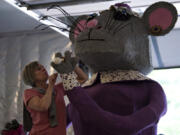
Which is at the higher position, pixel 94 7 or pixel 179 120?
pixel 94 7

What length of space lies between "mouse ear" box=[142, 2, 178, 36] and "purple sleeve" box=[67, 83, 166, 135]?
34 cm

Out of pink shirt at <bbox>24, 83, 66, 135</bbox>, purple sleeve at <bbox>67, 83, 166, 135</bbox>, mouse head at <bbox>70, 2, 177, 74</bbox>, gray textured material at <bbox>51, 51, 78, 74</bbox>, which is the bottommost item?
pink shirt at <bbox>24, 83, 66, 135</bbox>

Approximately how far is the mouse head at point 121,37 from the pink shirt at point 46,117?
0.35 meters

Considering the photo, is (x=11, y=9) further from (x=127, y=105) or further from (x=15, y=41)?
(x=127, y=105)

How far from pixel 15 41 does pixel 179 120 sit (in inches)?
80.4

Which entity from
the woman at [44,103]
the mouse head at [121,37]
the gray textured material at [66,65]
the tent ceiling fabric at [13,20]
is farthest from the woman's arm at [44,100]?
the tent ceiling fabric at [13,20]

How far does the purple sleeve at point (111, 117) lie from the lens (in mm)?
946

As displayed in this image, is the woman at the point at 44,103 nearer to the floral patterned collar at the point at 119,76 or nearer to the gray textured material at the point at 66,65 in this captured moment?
the floral patterned collar at the point at 119,76

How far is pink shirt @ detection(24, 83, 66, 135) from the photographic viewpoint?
1.41m

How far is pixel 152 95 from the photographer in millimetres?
1053

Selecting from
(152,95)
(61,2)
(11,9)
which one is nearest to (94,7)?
(61,2)

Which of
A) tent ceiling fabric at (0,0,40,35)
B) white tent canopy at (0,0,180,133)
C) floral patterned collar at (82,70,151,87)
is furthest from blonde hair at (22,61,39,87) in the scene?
white tent canopy at (0,0,180,133)

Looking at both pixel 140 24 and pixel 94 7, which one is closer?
pixel 140 24

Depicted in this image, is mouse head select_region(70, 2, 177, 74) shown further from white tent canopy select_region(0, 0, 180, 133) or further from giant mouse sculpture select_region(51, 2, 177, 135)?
white tent canopy select_region(0, 0, 180, 133)
